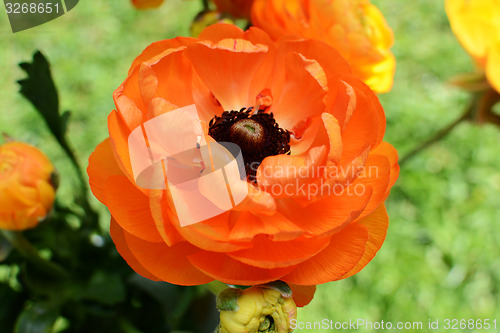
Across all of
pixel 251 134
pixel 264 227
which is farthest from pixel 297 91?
pixel 264 227

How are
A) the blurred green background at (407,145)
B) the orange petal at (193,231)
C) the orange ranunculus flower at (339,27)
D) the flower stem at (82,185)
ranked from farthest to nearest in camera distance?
the blurred green background at (407,145), the flower stem at (82,185), the orange ranunculus flower at (339,27), the orange petal at (193,231)

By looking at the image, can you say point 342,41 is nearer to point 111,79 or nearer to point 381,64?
point 381,64

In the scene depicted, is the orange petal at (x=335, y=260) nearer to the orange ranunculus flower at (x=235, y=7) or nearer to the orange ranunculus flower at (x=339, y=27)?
the orange ranunculus flower at (x=339, y=27)

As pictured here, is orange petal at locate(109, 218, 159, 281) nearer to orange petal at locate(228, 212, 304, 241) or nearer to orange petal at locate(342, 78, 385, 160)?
orange petal at locate(228, 212, 304, 241)

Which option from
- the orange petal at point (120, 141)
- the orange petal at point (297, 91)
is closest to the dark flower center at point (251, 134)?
the orange petal at point (297, 91)

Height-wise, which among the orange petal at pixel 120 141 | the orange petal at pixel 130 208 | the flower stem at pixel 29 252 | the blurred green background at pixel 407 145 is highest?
the orange petal at pixel 120 141

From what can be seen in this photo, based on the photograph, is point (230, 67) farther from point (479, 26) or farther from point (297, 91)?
point (479, 26)
